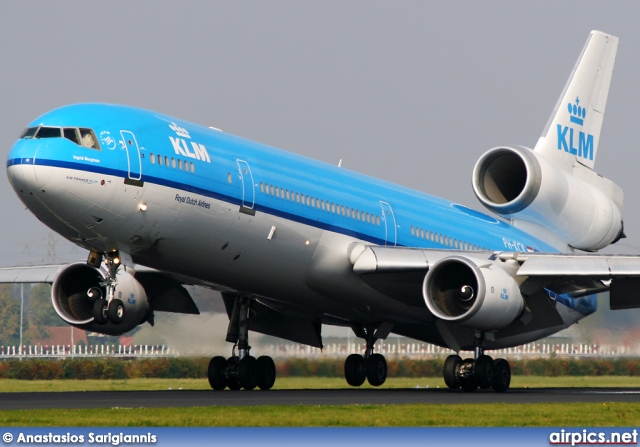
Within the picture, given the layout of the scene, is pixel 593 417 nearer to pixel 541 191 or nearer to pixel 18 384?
pixel 541 191

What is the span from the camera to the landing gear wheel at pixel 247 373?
2738 cm

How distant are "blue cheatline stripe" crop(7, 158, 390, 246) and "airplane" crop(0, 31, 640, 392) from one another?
0.03 meters

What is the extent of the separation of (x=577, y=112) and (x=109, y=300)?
1857 cm

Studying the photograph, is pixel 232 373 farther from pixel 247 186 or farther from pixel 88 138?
pixel 88 138

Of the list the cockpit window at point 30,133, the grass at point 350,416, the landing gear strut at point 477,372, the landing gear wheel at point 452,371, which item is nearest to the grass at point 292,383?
the landing gear wheel at point 452,371

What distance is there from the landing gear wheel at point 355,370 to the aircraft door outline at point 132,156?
10993mm

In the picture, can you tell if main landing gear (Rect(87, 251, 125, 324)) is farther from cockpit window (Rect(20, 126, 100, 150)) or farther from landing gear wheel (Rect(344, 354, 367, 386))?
landing gear wheel (Rect(344, 354, 367, 386))

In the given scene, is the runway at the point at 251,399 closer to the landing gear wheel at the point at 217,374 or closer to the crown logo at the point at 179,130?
the landing gear wheel at the point at 217,374

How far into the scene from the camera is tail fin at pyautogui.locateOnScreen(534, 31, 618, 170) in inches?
1335

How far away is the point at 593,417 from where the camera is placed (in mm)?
17672

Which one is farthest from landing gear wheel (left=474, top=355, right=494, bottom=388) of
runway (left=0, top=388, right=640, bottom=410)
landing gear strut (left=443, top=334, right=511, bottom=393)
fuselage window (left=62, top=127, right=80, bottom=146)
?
fuselage window (left=62, top=127, right=80, bottom=146)

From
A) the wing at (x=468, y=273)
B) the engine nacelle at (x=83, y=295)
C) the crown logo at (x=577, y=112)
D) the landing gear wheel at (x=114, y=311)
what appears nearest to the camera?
the landing gear wheel at (x=114, y=311)

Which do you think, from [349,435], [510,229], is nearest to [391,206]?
[510,229]

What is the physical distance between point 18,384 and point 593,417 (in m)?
18.1
